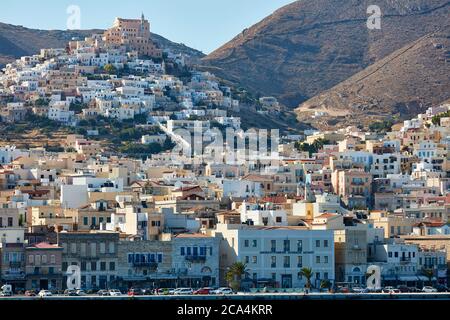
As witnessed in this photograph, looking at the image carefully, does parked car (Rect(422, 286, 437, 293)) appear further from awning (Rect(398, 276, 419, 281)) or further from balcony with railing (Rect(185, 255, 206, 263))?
balcony with railing (Rect(185, 255, 206, 263))

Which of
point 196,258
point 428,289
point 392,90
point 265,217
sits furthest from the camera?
point 392,90

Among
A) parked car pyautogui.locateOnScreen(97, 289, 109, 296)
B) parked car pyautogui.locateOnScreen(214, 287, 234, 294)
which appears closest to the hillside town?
parked car pyautogui.locateOnScreen(214, 287, 234, 294)

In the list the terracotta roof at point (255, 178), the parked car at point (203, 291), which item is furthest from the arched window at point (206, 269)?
the terracotta roof at point (255, 178)

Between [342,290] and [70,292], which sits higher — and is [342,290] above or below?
below

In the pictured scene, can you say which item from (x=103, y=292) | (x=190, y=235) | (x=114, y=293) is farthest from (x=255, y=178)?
(x=114, y=293)

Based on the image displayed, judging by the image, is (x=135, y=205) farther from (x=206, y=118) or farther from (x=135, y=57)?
(x=135, y=57)

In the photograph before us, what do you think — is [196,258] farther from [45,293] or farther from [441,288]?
[441,288]

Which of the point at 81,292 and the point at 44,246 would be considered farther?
the point at 44,246
